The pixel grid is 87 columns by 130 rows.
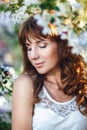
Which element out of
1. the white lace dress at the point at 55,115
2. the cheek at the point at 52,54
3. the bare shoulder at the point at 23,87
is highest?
the cheek at the point at 52,54

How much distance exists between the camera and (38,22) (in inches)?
65.8

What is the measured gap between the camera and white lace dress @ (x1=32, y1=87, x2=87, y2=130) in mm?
2453

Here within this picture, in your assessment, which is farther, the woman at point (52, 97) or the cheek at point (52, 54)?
the woman at point (52, 97)

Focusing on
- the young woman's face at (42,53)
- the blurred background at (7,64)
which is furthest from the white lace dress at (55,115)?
the blurred background at (7,64)

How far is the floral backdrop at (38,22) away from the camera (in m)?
1.68

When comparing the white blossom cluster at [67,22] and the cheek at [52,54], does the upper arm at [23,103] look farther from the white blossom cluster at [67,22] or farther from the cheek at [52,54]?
the white blossom cluster at [67,22]

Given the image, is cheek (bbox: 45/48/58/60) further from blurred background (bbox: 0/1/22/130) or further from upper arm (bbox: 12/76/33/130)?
blurred background (bbox: 0/1/22/130)

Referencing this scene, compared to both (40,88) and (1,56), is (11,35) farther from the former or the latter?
(40,88)

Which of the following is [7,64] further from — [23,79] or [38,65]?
[38,65]

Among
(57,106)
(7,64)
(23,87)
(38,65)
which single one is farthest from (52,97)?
(7,64)

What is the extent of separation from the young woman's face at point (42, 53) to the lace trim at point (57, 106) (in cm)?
20

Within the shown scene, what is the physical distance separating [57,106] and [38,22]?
2.90 feet

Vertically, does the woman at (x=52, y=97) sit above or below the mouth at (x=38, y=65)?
below

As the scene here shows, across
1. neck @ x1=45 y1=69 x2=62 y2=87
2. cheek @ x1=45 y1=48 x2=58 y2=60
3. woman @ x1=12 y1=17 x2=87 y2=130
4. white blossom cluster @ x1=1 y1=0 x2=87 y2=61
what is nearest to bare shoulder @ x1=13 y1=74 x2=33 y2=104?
woman @ x1=12 y1=17 x2=87 y2=130
